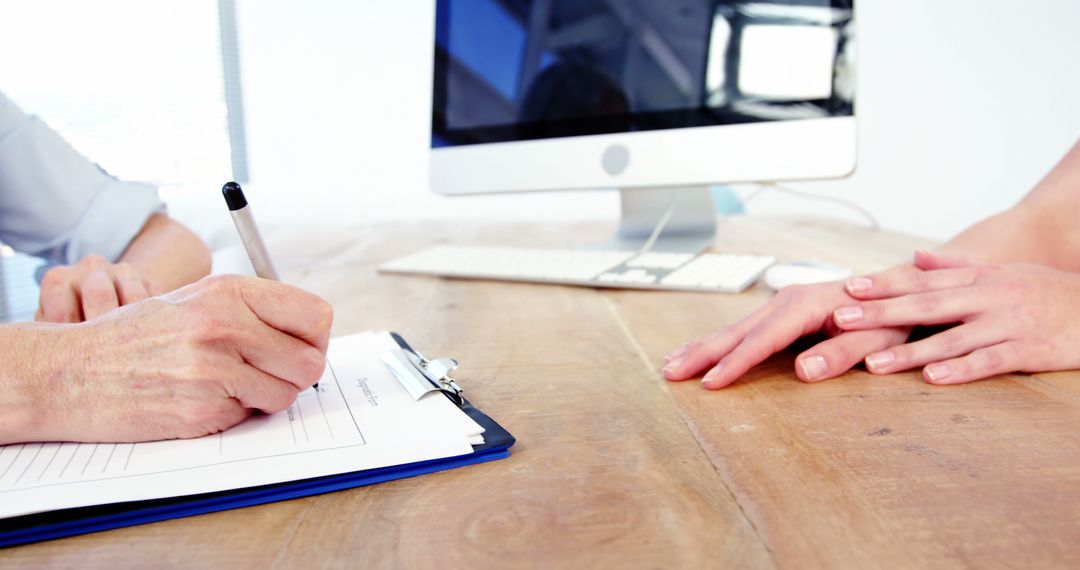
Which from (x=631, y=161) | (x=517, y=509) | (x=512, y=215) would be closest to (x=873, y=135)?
(x=512, y=215)

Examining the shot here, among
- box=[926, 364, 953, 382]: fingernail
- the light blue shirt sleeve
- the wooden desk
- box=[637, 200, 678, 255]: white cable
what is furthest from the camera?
box=[637, 200, 678, 255]: white cable

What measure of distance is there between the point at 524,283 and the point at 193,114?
298 centimetres

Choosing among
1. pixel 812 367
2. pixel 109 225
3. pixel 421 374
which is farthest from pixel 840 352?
pixel 109 225

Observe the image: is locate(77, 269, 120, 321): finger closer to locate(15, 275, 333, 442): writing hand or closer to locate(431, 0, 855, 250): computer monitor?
locate(15, 275, 333, 442): writing hand

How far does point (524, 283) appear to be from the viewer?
1.04m

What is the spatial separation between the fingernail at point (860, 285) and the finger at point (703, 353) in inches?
3.4

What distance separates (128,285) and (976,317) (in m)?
0.78

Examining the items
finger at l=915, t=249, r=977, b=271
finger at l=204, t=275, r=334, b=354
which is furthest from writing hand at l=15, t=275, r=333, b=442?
finger at l=915, t=249, r=977, b=271

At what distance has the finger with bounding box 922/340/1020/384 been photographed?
1.82ft

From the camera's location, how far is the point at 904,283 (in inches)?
24.7

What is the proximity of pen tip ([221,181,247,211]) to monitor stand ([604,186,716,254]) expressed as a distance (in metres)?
0.77

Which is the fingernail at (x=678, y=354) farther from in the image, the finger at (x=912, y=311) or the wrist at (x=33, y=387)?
the wrist at (x=33, y=387)

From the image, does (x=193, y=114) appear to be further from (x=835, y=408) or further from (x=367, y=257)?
(x=835, y=408)

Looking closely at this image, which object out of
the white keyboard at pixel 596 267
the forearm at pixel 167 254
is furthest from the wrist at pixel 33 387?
the white keyboard at pixel 596 267
